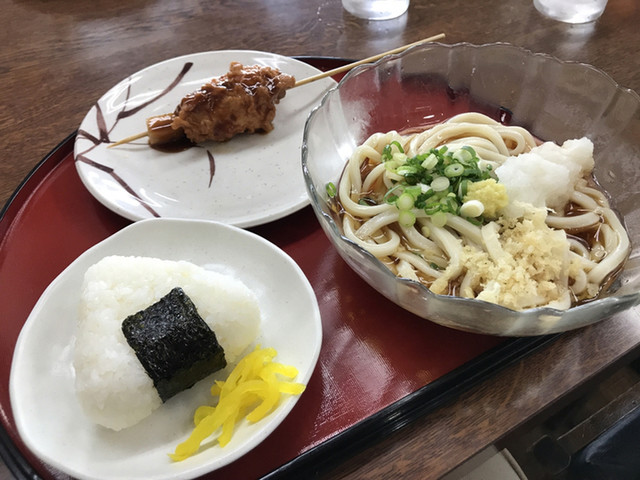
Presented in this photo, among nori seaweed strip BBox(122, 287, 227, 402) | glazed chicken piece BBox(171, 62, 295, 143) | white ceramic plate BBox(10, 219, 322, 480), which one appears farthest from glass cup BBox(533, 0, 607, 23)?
nori seaweed strip BBox(122, 287, 227, 402)

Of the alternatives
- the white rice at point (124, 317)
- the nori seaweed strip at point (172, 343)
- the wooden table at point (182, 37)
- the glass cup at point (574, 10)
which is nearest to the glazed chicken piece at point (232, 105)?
the wooden table at point (182, 37)

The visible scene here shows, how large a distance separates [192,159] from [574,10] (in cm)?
207

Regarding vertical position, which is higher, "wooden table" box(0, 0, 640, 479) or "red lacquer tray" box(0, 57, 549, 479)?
"wooden table" box(0, 0, 640, 479)

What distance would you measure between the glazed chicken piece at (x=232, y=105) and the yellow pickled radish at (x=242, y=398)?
Answer: 1046mm

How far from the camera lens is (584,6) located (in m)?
2.64

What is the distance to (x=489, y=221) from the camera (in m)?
1.48

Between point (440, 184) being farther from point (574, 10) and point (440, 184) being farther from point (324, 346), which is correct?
point (574, 10)

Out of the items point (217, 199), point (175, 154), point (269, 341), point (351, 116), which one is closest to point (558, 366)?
point (269, 341)

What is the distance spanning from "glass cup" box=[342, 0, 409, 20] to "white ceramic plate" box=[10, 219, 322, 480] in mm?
1695

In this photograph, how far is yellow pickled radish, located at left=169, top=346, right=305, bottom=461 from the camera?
117cm

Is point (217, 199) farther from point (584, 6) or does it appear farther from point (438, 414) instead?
point (584, 6)

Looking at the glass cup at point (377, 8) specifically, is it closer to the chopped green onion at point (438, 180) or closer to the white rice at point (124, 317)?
the chopped green onion at point (438, 180)

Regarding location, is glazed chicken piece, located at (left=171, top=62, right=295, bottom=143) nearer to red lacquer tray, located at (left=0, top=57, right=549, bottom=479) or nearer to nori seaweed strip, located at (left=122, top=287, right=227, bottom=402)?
red lacquer tray, located at (left=0, top=57, right=549, bottom=479)

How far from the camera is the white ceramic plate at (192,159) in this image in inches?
69.4
